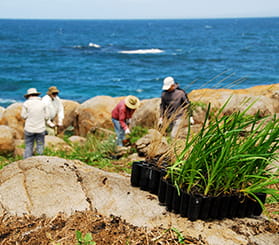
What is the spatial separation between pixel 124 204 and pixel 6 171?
60.2 inches

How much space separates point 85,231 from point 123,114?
505 centimetres

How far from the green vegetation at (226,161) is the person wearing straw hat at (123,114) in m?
4.36

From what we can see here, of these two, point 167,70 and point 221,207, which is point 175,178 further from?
point 167,70

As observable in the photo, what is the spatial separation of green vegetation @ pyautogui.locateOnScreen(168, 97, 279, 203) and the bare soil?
0.38m

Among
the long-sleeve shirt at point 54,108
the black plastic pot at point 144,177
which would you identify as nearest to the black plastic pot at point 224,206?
the black plastic pot at point 144,177

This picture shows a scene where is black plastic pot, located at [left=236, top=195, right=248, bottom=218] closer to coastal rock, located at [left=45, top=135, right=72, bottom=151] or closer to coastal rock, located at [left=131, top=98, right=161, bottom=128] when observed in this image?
coastal rock, located at [left=45, top=135, right=72, bottom=151]

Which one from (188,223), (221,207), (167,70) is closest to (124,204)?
(188,223)

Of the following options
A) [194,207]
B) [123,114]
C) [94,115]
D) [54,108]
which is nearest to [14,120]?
[94,115]

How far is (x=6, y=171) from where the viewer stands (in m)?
4.30

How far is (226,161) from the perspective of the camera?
335 cm

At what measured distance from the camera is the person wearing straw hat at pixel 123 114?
789 centimetres

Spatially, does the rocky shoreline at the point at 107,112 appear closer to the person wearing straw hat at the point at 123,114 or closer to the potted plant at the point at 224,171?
the person wearing straw hat at the point at 123,114

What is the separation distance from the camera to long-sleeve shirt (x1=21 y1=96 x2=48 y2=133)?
7520 mm

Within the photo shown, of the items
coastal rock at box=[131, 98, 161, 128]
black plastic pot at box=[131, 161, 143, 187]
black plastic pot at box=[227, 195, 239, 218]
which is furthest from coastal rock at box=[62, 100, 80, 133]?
black plastic pot at box=[227, 195, 239, 218]
